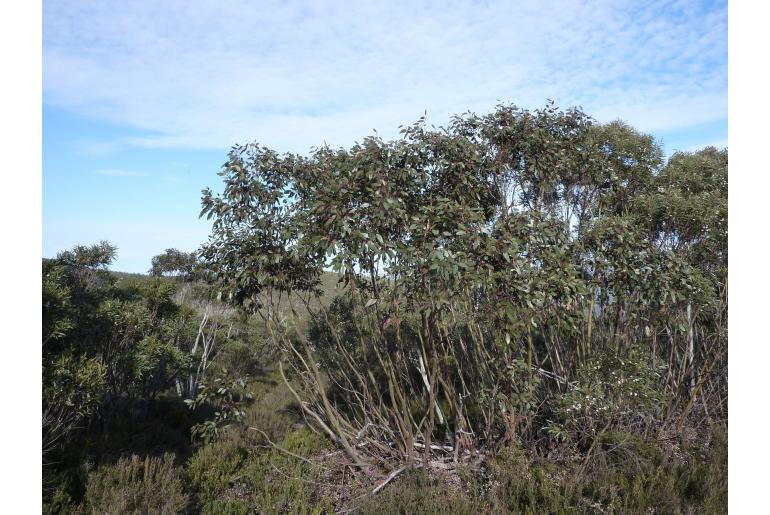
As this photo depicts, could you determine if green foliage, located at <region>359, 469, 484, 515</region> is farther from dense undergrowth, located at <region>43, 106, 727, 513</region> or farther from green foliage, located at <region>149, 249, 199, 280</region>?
green foliage, located at <region>149, 249, 199, 280</region>

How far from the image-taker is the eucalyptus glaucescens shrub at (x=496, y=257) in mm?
4742

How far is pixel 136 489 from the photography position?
18.9 ft

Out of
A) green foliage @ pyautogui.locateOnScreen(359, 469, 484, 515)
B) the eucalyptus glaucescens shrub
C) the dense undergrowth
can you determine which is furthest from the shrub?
green foliage @ pyautogui.locateOnScreen(359, 469, 484, 515)

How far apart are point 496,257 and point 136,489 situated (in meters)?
5.37

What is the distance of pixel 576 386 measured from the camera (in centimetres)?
568

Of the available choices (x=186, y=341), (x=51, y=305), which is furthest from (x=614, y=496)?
(x=186, y=341)

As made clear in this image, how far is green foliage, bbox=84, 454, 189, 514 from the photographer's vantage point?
17.6ft

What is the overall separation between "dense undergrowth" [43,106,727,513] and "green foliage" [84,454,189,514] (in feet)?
0.11

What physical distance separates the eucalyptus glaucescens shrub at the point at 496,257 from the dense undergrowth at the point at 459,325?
34 millimetres

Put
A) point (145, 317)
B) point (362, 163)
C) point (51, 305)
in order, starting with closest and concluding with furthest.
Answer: point (362, 163)
point (51, 305)
point (145, 317)

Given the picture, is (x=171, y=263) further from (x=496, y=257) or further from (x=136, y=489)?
(x=496, y=257)

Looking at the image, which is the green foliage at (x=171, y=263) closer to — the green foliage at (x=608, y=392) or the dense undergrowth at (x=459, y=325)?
the dense undergrowth at (x=459, y=325)
